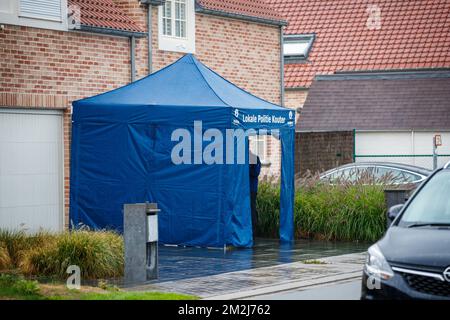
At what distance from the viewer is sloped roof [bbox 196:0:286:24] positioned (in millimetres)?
25156

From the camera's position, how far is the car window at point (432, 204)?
36.7 ft

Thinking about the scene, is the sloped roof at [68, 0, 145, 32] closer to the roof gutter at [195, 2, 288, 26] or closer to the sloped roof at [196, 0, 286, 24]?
the roof gutter at [195, 2, 288, 26]

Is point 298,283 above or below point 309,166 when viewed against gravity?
below

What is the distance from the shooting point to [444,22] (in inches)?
1549

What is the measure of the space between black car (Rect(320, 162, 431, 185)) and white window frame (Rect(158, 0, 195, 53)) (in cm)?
425

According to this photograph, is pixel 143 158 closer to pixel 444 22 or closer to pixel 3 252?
pixel 3 252

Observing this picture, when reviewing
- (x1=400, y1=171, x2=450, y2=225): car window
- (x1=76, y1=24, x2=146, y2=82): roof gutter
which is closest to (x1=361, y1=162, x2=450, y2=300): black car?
(x1=400, y1=171, x2=450, y2=225): car window

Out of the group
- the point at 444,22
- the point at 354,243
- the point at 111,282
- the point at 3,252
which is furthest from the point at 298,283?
the point at 444,22

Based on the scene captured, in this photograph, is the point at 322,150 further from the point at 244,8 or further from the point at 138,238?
the point at 138,238

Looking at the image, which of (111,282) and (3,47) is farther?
(3,47)

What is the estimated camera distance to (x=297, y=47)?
41.4 metres

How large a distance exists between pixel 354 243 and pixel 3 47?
24.6 ft

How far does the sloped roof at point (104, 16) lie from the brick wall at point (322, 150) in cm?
1210

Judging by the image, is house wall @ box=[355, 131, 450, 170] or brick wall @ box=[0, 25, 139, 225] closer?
brick wall @ box=[0, 25, 139, 225]
